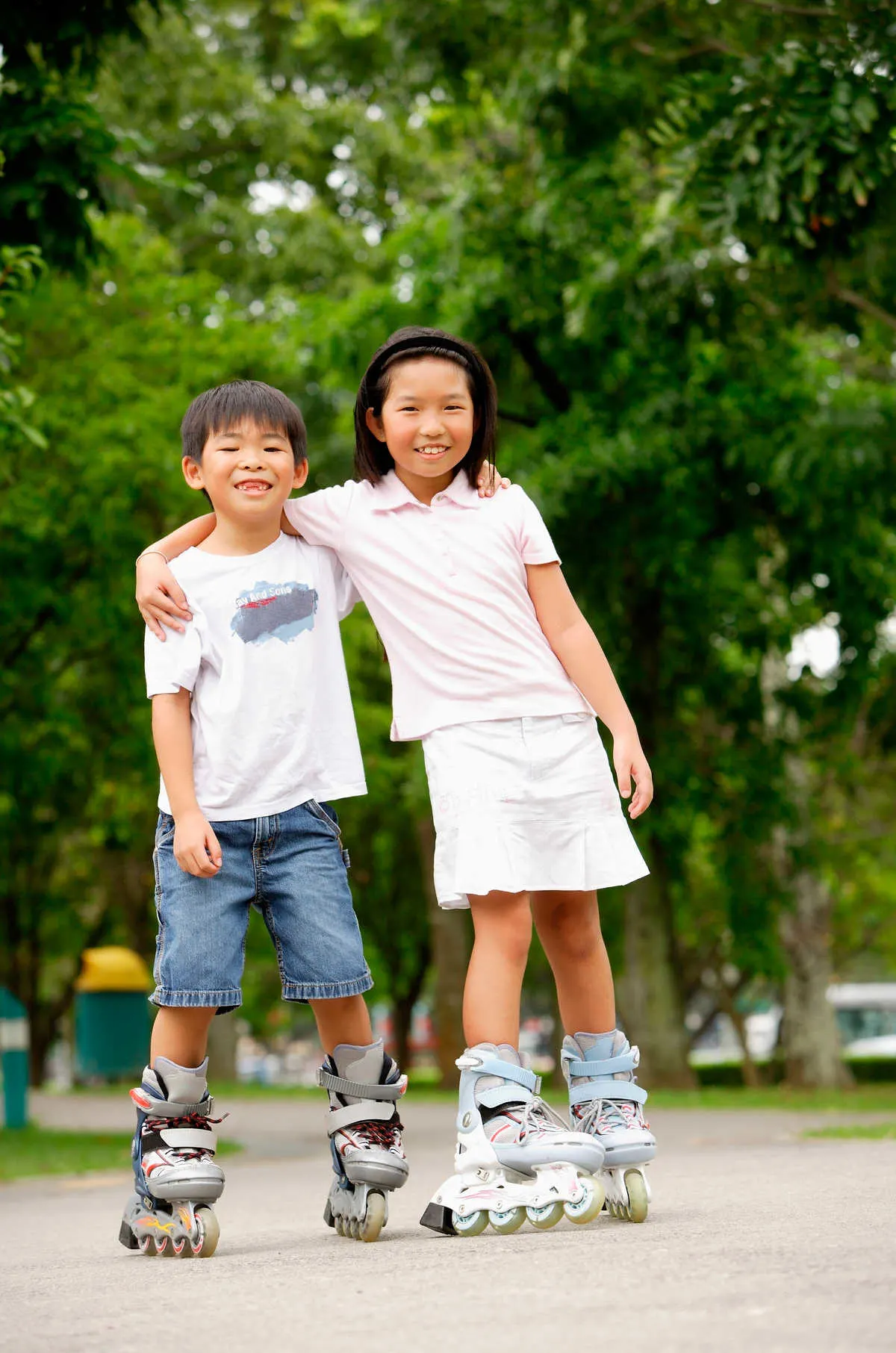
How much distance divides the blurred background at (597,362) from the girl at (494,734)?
11.9 feet

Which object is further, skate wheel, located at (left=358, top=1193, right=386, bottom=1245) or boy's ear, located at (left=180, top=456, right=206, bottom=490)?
boy's ear, located at (left=180, top=456, right=206, bottom=490)

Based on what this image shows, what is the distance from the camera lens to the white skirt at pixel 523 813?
4035 millimetres

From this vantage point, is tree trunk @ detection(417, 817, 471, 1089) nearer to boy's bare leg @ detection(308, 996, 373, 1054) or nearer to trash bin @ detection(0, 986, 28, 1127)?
trash bin @ detection(0, 986, 28, 1127)

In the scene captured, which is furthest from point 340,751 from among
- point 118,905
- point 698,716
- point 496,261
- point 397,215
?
point 118,905

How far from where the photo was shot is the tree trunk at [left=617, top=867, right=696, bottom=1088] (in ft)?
53.1

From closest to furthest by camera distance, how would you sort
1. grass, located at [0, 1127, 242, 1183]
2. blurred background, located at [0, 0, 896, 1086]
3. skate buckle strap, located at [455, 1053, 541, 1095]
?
1. skate buckle strap, located at [455, 1053, 541, 1095]
2. blurred background, located at [0, 0, 896, 1086]
3. grass, located at [0, 1127, 242, 1183]

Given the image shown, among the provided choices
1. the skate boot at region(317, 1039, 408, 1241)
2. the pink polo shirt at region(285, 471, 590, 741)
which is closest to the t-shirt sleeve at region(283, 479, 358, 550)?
the pink polo shirt at region(285, 471, 590, 741)

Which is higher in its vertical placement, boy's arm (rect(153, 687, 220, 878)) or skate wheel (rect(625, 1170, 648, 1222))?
boy's arm (rect(153, 687, 220, 878))

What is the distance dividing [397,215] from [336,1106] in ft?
62.5

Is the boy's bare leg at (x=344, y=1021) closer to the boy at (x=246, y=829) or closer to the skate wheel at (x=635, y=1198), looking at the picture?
the boy at (x=246, y=829)

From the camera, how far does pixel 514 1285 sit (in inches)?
118

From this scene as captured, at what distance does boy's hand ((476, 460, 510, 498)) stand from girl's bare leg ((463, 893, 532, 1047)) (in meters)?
1.03

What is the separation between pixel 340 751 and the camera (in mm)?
4344

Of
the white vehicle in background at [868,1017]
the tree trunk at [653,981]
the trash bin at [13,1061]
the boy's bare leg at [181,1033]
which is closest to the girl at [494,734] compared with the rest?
the boy's bare leg at [181,1033]
